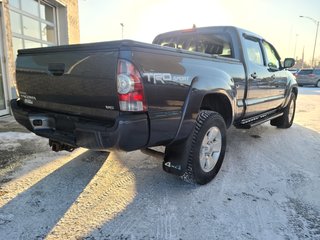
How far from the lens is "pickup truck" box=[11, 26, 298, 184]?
7.29 feet

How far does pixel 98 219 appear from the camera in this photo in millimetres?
2492

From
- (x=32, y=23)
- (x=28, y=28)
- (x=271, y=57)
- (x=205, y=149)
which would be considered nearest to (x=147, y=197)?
(x=205, y=149)

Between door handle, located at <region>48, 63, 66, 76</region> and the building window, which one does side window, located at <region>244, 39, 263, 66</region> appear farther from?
the building window

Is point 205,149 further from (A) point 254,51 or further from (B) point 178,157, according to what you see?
(A) point 254,51

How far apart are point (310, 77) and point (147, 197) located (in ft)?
75.3

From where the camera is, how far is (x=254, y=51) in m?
4.51

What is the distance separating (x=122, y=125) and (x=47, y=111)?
1180mm

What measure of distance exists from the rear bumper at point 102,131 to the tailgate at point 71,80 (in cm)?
9

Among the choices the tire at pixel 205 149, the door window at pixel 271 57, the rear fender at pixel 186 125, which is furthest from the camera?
the door window at pixel 271 57

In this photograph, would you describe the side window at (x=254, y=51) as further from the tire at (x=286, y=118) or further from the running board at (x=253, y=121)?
the tire at (x=286, y=118)

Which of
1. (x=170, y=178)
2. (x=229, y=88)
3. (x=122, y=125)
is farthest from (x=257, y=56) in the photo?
(x=122, y=125)

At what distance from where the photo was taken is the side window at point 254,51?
4.27 m

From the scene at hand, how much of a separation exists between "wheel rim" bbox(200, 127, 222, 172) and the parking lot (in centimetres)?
23

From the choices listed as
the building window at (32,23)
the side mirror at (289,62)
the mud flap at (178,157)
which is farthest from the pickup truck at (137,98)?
the building window at (32,23)
